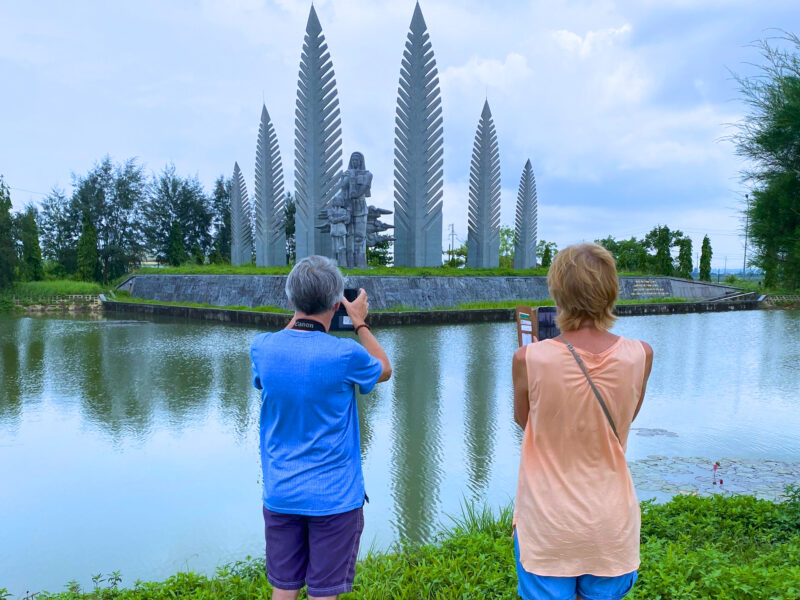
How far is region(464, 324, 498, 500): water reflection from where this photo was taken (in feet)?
14.0

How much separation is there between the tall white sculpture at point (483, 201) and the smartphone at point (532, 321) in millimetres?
20411

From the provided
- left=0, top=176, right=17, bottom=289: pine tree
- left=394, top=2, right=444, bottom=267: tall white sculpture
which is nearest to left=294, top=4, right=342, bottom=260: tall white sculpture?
left=394, top=2, right=444, bottom=267: tall white sculpture

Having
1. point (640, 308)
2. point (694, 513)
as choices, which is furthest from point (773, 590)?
point (640, 308)

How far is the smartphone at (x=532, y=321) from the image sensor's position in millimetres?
2242

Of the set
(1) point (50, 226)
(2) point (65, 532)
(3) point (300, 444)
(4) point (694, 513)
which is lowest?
(2) point (65, 532)

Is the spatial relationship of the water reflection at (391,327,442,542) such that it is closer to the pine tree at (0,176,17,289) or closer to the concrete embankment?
the concrete embankment

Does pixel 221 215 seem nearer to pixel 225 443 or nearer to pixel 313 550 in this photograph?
pixel 225 443

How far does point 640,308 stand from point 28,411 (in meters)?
15.6

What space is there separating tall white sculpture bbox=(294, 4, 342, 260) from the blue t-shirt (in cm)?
1851

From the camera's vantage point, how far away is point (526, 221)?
24.7 m

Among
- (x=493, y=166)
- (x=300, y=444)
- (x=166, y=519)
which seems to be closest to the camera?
(x=300, y=444)

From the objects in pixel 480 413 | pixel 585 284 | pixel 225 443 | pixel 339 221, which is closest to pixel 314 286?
pixel 585 284

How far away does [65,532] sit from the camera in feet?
11.2

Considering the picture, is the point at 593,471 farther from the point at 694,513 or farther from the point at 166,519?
the point at 166,519
